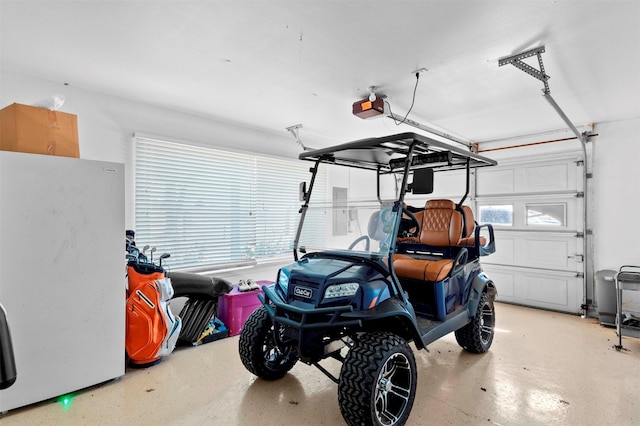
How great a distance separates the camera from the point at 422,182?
263 cm

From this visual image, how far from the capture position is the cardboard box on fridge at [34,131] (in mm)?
2490

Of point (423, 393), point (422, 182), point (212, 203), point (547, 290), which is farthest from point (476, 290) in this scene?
point (212, 203)

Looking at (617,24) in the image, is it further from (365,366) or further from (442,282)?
(365,366)

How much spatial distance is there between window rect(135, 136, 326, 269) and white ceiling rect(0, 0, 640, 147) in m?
0.73

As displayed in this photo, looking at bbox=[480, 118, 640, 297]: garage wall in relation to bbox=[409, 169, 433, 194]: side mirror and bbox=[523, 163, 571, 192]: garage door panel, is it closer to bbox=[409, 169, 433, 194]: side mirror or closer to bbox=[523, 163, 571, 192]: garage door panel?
bbox=[523, 163, 571, 192]: garage door panel

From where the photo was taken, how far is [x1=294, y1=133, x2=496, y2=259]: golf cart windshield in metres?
2.46

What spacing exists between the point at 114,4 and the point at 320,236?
2183 mm

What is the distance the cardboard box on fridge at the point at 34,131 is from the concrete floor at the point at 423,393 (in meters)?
1.97

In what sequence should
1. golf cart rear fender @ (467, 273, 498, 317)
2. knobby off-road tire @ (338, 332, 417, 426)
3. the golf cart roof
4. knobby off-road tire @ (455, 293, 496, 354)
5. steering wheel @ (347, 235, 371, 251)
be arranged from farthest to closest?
1. knobby off-road tire @ (455, 293, 496, 354)
2. golf cart rear fender @ (467, 273, 498, 317)
3. steering wheel @ (347, 235, 371, 251)
4. the golf cart roof
5. knobby off-road tire @ (338, 332, 417, 426)

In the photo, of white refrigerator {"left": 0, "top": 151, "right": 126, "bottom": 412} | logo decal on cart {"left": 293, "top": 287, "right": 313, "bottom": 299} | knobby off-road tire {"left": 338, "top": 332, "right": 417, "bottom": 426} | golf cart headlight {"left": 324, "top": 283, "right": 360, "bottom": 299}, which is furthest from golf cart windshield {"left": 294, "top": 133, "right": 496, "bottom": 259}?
white refrigerator {"left": 0, "top": 151, "right": 126, "bottom": 412}

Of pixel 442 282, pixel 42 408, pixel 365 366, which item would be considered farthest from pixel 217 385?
pixel 442 282

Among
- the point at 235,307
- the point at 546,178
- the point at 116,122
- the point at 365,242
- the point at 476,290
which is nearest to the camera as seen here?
the point at 365,242

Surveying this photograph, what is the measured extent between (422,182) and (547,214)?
3.81 metres

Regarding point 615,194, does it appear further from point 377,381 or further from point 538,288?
point 377,381
